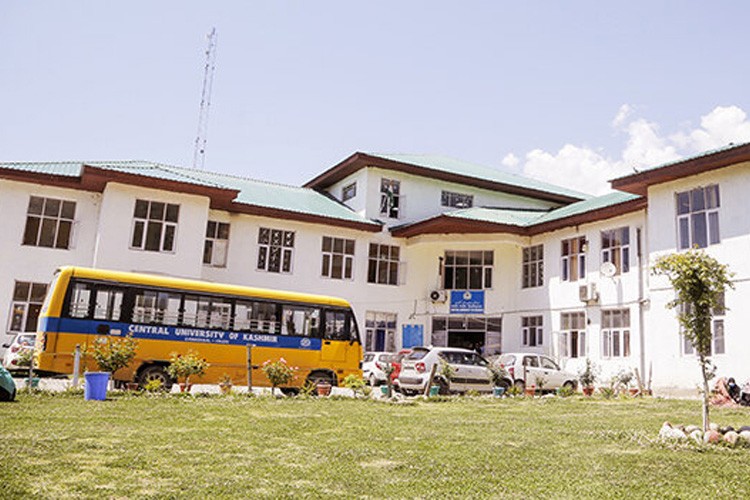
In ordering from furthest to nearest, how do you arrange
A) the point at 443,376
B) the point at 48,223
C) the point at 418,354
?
the point at 48,223 → the point at 418,354 → the point at 443,376

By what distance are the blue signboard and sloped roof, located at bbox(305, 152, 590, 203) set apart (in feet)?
19.1

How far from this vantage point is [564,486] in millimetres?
5836

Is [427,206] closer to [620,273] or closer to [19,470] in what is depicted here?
[620,273]

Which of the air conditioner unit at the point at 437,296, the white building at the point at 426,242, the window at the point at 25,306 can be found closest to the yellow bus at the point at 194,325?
the white building at the point at 426,242

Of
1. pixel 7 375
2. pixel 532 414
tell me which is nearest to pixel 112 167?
pixel 7 375

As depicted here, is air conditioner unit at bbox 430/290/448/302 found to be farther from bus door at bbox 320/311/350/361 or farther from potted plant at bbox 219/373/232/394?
potted plant at bbox 219/373/232/394

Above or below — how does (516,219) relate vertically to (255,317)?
above

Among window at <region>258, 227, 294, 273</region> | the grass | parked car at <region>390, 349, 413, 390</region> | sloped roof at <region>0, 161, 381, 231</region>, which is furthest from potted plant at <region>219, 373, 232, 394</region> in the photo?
window at <region>258, 227, 294, 273</region>

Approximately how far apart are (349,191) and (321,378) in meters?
14.7

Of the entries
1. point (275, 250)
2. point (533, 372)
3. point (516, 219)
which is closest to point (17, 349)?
point (275, 250)

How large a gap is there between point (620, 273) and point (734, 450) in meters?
15.1

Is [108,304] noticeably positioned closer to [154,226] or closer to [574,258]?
[154,226]

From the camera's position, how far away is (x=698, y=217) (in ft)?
63.5

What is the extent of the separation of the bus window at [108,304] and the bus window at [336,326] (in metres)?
5.49
